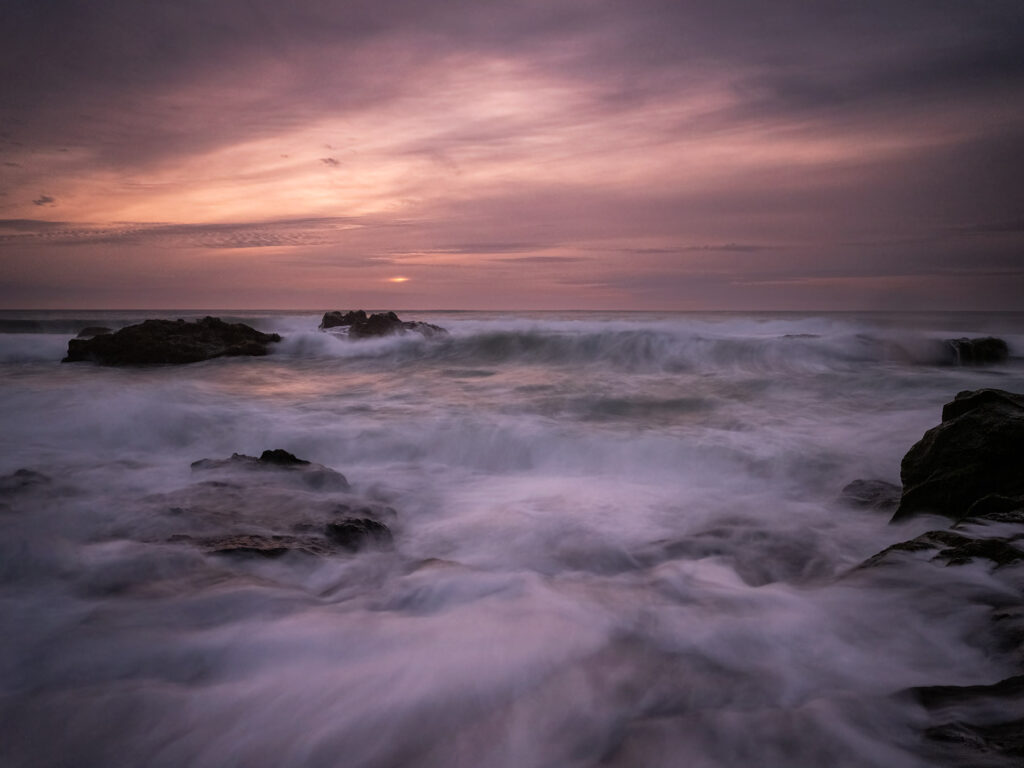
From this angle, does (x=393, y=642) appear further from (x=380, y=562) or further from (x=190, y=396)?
(x=190, y=396)

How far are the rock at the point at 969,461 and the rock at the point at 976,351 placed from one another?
12506 mm

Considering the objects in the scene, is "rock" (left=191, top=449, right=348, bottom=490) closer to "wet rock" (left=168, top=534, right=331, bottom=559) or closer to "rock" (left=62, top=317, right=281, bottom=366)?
"wet rock" (left=168, top=534, right=331, bottom=559)

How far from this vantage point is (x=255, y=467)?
5590mm

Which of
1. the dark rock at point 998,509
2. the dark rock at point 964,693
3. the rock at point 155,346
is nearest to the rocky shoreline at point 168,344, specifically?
the rock at point 155,346

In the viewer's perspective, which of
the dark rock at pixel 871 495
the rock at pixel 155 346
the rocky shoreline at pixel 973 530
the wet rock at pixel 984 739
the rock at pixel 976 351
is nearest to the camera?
the wet rock at pixel 984 739

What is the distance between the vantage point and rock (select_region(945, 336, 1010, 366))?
48.4 feet

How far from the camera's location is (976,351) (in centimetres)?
1499

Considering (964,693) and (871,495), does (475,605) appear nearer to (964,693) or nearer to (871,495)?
(964,693)

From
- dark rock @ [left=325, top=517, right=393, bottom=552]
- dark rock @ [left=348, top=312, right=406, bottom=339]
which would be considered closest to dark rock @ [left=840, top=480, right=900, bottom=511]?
dark rock @ [left=325, top=517, right=393, bottom=552]

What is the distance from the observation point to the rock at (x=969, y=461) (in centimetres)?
403

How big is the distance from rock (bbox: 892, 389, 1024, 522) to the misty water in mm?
219

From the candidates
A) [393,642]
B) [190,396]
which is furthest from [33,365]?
[393,642]

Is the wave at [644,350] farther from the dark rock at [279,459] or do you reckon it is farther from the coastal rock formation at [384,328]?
the dark rock at [279,459]

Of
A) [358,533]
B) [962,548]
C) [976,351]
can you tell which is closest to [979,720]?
[962,548]
